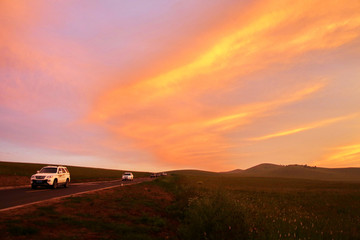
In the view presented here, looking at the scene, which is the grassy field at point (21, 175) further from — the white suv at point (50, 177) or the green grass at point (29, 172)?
the white suv at point (50, 177)

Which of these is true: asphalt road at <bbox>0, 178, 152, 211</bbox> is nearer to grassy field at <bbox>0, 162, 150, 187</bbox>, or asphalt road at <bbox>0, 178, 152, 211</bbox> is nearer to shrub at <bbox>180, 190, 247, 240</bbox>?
shrub at <bbox>180, 190, 247, 240</bbox>

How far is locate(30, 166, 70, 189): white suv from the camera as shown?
79.3 feet

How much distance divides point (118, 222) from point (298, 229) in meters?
7.05

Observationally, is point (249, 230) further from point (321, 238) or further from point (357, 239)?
point (357, 239)

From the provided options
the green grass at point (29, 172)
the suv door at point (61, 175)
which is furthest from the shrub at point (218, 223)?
the green grass at point (29, 172)

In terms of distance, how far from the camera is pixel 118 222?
11219 mm

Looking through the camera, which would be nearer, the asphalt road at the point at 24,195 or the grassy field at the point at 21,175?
the asphalt road at the point at 24,195

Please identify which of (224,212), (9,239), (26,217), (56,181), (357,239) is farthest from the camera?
(56,181)

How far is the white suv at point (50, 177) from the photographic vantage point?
79.3 feet

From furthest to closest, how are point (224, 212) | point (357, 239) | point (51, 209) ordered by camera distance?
point (51, 209) < point (224, 212) < point (357, 239)

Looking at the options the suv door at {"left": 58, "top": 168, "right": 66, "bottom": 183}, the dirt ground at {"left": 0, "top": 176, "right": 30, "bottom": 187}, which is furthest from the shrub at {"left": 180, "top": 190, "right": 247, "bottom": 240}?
the dirt ground at {"left": 0, "top": 176, "right": 30, "bottom": 187}

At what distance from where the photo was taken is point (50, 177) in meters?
24.9

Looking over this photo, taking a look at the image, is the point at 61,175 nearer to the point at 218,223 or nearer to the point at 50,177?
the point at 50,177

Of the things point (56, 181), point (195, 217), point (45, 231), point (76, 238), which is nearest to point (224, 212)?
point (195, 217)
